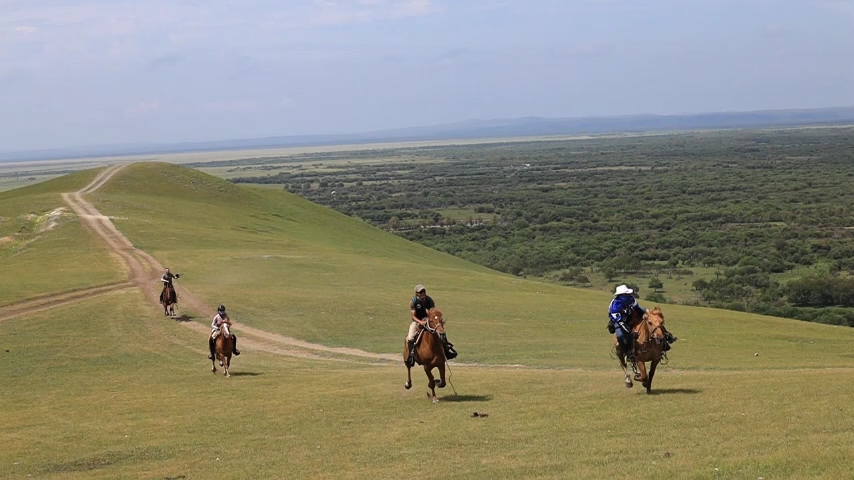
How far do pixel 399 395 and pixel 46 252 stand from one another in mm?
37892

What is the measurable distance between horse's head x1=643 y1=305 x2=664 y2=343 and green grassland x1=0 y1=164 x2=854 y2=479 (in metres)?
1.25

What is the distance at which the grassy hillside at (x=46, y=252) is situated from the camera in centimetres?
3997

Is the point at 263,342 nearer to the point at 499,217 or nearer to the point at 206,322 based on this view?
the point at 206,322

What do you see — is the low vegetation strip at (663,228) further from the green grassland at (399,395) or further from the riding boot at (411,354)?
the riding boot at (411,354)

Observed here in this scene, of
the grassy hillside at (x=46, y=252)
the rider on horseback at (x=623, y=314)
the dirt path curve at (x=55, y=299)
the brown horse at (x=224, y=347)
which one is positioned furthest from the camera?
the grassy hillside at (x=46, y=252)

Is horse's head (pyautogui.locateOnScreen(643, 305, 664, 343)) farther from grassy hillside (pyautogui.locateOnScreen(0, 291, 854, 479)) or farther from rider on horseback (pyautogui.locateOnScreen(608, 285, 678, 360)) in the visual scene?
grassy hillside (pyautogui.locateOnScreen(0, 291, 854, 479))

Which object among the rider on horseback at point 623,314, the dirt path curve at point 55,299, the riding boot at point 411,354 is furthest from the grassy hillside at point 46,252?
the rider on horseback at point 623,314

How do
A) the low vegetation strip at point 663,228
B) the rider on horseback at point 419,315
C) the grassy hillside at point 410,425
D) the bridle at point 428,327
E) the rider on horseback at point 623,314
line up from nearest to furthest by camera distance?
the grassy hillside at point 410,425
the rider on horseback at point 623,314
the bridle at point 428,327
the rider on horseback at point 419,315
the low vegetation strip at point 663,228

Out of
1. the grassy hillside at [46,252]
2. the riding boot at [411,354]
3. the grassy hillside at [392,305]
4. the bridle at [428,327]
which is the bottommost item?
the grassy hillside at [392,305]

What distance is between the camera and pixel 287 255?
176 feet

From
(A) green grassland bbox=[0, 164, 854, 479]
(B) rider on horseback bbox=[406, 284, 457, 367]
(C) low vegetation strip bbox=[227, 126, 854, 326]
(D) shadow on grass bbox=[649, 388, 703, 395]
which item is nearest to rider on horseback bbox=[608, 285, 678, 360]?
(D) shadow on grass bbox=[649, 388, 703, 395]

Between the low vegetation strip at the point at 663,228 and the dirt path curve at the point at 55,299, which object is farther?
the low vegetation strip at the point at 663,228

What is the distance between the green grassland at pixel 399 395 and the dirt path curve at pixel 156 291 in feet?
2.61

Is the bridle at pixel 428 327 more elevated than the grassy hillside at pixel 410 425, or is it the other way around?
the bridle at pixel 428 327
